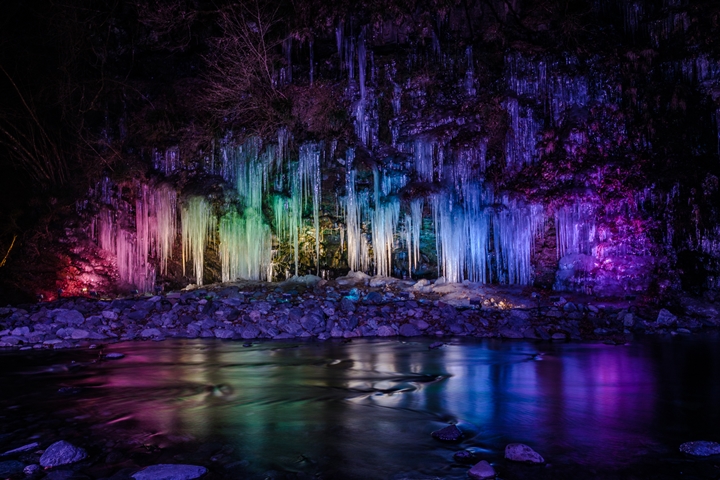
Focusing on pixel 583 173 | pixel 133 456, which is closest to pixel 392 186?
pixel 583 173

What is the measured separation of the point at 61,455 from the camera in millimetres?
4023

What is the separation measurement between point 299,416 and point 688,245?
1282 centimetres

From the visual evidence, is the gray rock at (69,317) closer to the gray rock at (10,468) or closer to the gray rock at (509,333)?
the gray rock at (10,468)

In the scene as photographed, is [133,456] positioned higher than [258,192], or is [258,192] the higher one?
[258,192]

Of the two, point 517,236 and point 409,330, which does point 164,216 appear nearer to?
point 409,330

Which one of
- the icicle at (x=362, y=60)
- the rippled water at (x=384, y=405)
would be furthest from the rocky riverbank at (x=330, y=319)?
the icicle at (x=362, y=60)

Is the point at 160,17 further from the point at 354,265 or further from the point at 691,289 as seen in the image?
the point at 691,289

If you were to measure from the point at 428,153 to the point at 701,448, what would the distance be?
1238 centimetres

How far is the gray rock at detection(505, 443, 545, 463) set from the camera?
13.3ft

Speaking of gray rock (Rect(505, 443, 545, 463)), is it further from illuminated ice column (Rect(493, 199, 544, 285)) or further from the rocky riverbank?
illuminated ice column (Rect(493, 199, 544, 285))

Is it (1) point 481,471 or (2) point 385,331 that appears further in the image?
(2) point 385,331

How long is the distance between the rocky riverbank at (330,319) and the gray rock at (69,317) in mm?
20

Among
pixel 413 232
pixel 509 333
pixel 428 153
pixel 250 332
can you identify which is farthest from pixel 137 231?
pixel 509 333

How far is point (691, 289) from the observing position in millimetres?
13672
